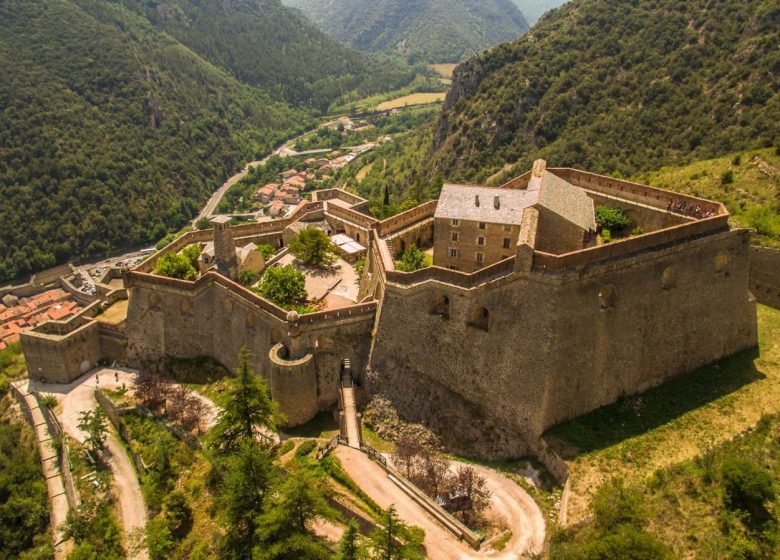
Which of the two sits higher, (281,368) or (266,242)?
(266,242)

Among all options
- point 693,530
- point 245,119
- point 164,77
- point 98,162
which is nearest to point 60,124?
point 98,162

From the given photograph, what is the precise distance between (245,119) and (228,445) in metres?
A: 168

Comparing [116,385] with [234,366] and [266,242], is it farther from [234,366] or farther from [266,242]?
[266,242]

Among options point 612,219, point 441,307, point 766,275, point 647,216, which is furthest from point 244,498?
point 766,275

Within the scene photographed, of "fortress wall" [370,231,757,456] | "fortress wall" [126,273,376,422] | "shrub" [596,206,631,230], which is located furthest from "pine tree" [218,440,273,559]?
"shrub" [596,206,631,230]

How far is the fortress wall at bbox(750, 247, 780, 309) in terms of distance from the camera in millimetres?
43406

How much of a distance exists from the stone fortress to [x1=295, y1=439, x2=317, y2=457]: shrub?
3202 mm

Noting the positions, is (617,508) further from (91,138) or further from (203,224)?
(91,138)

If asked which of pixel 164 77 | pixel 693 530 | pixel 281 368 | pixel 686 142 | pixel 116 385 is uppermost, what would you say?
pixel 164 77

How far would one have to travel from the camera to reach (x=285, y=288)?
43.8 meters

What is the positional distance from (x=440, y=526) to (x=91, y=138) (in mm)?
118020

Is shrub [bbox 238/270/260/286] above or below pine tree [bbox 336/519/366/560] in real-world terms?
above

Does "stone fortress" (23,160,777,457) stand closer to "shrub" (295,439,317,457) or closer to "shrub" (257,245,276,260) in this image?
"shrub" (295,439,317,457)

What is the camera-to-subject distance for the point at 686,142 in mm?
76312
